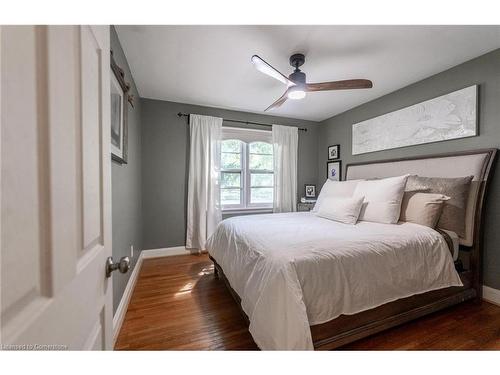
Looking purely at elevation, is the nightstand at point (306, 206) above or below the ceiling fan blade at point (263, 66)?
below

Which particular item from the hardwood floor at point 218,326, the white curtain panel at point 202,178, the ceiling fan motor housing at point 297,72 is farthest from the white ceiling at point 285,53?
the hardwood floor at point 218,326

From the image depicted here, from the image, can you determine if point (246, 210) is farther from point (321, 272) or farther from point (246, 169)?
point (321, 272)

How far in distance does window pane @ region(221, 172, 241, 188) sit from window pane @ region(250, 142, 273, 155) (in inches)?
21.9

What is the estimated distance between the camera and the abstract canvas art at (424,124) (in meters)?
2.15

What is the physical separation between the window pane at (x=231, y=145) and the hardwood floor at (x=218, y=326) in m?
2.33

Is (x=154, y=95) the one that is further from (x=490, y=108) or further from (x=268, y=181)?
(x=490, y=108)

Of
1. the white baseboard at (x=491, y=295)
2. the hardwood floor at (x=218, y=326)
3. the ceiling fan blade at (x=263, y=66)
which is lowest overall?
the hardwood floor at (x=218, y=326)

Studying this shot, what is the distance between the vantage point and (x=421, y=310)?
167cm

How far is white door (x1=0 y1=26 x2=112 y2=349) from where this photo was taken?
1.08 feet

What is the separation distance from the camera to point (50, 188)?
412 mm

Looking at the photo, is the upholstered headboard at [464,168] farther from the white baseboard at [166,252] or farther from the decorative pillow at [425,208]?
the white baseboard at [166,252]

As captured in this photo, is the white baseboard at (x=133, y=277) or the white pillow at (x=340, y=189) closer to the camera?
the white baseboard at (x=133, y=277)
